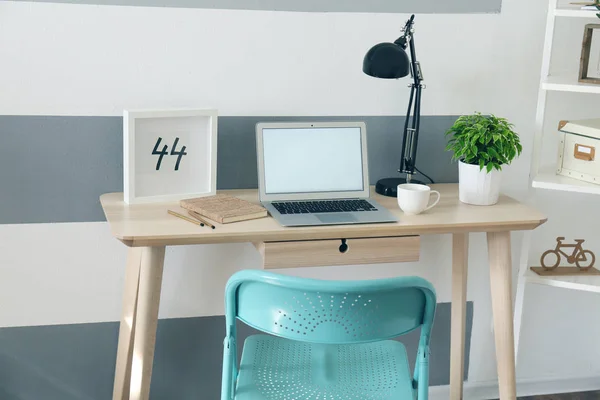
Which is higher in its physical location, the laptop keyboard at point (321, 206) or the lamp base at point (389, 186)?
the lamp base at point (389, 186)

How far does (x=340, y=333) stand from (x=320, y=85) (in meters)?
1.00

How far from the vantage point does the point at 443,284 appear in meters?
2.56

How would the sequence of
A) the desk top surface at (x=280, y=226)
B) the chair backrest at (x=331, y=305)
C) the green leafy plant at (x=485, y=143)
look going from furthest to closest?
1. the green leafy plant at (x=485, y=143)
2. the desk top surface at (x=280, y=226)
3. the chair backrest at (x=331, y=305)

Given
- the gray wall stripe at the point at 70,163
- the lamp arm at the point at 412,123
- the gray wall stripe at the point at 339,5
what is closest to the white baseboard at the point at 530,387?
the lamp arm at the point at 412,123

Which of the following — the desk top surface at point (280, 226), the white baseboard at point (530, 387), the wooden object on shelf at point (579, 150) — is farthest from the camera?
the white baseboard at point (530, 387)

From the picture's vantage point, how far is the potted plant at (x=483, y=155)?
2154 millimetres

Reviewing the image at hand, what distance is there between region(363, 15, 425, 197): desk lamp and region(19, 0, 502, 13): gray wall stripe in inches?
4.3

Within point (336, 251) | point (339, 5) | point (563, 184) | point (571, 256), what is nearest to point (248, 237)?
point (336, 251)

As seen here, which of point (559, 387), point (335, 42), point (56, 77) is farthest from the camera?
point (559, 387)

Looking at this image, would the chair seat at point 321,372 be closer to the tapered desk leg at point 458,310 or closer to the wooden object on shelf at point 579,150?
the tapered desk leg at point 458,310

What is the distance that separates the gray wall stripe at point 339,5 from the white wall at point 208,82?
22 millimetres

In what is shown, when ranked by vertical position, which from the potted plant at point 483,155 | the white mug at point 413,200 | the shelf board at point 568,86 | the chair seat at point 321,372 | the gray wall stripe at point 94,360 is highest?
the shelf board at point 568,86

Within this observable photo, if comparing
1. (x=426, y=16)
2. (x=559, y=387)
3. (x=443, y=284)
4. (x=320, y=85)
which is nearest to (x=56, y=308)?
(x=320, y=85)

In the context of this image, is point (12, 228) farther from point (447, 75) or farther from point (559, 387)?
point (559, 387)
